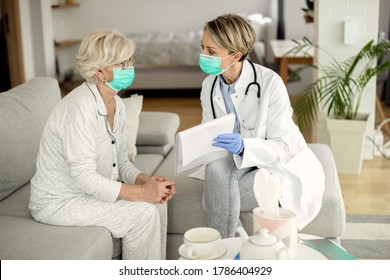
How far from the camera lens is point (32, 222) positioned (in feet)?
7.65

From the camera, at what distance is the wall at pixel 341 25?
4168 millimetres

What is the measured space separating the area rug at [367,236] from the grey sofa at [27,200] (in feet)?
1.24

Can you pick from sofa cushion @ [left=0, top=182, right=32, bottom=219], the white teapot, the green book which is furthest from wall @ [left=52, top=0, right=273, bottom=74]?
the white teapot

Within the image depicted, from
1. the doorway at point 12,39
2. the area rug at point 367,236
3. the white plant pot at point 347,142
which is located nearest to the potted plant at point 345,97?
the white plant pot at point 347,142

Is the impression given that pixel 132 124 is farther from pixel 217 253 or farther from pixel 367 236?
pixel 217 253

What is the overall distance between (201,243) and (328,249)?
0.41 meters

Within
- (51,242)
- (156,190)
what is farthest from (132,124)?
(51,242)

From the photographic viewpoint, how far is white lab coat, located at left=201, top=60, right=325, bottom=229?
245 cm

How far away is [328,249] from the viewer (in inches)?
74.0

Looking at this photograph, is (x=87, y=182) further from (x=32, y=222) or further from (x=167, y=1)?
(x=167, y=1)

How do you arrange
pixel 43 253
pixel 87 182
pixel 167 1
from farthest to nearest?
pixel 167 1 < pixel 87 182 < pixel 43 253
